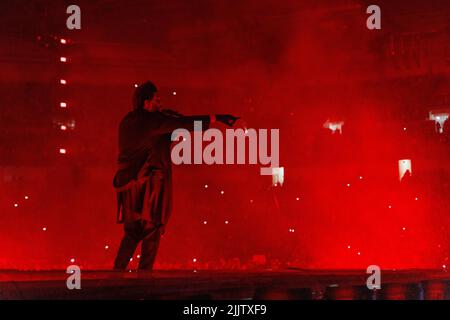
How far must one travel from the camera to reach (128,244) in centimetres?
521

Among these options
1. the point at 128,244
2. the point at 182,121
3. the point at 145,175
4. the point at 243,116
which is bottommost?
the point at 128,244

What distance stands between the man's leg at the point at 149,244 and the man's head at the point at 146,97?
0.90 meters

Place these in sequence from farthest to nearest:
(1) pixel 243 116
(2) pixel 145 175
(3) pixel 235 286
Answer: (1) pixel 243 116 → (2) pixel 145 175 → (3) pixel 235 286

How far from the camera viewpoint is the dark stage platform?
3705 mm

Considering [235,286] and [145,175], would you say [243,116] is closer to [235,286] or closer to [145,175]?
[145,175]

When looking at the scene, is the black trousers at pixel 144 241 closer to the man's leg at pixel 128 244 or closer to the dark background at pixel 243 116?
the man's leg at pixel 128 244

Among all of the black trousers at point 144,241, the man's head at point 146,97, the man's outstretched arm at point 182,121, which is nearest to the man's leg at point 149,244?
the black trousers at point 144,241

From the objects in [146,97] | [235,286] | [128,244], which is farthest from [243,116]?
[235,286]

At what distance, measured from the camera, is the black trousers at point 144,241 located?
5115 millimetres

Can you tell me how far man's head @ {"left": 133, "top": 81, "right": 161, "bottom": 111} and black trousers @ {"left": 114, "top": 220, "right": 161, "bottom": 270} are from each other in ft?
2.92

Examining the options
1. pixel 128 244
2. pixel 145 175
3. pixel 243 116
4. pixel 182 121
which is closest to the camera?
pixel 182 121

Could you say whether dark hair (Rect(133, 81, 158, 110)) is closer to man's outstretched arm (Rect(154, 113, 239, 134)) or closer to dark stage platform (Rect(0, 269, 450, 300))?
man's outstretched arm (Rect(154, 113, 239, 134))

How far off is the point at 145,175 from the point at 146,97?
0.60m
